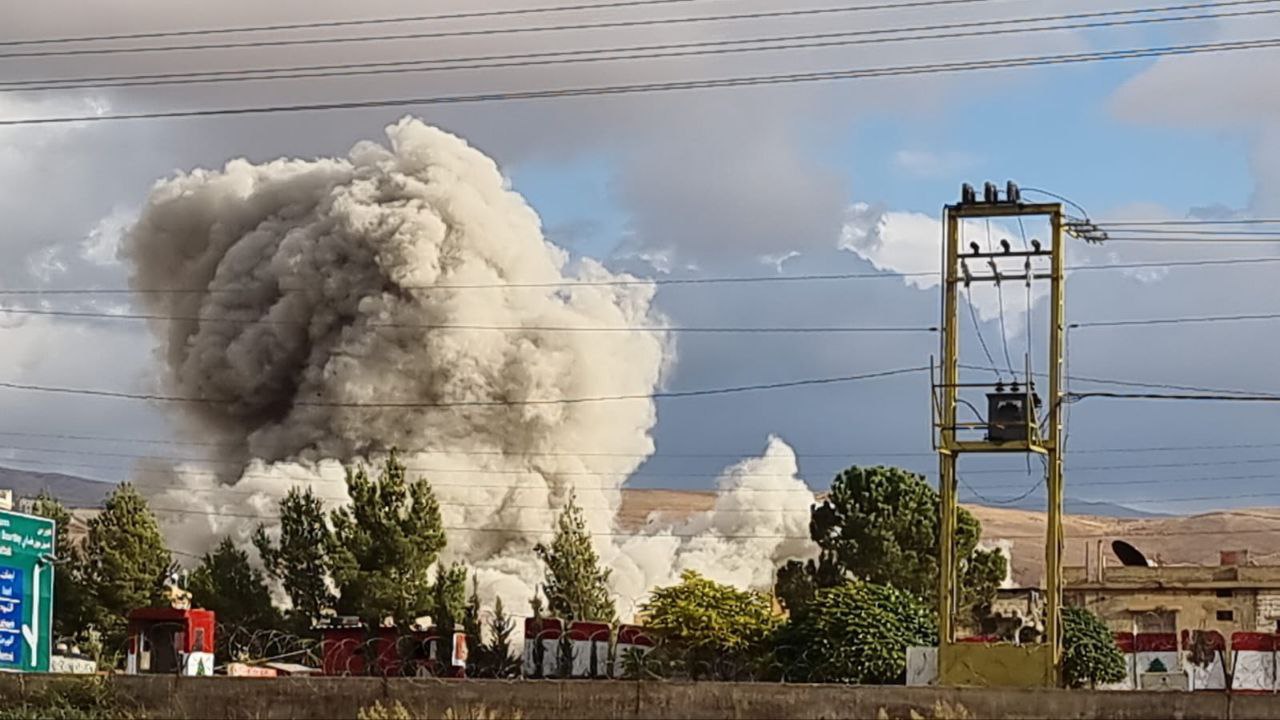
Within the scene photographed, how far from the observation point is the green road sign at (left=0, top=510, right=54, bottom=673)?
42.7m

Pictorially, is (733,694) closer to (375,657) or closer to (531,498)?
(375,657)

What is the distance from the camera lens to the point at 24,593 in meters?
43.3

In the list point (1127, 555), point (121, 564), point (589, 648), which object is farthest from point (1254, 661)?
point (121, 564)

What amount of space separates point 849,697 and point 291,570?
40306 mm

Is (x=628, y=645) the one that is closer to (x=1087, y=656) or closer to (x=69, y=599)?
(x=1087, y=656)

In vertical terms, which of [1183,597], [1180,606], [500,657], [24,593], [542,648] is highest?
[1183,597]

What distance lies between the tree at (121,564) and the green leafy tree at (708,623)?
1816cm

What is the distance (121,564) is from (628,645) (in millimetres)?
19062

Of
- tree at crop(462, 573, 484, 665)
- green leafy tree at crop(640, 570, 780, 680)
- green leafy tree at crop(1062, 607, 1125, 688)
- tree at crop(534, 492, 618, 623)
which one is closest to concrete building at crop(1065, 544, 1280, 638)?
tree at crop(534, 492, 618, 623)

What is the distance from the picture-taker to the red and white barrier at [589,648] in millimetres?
49500

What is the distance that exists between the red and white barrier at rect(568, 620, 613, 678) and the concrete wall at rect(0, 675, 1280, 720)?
20.2 meters

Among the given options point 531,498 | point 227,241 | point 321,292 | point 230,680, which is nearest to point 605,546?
point 531,498

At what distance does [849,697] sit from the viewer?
2675cm

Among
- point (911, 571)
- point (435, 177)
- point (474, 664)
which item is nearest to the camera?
point (474, 664)
